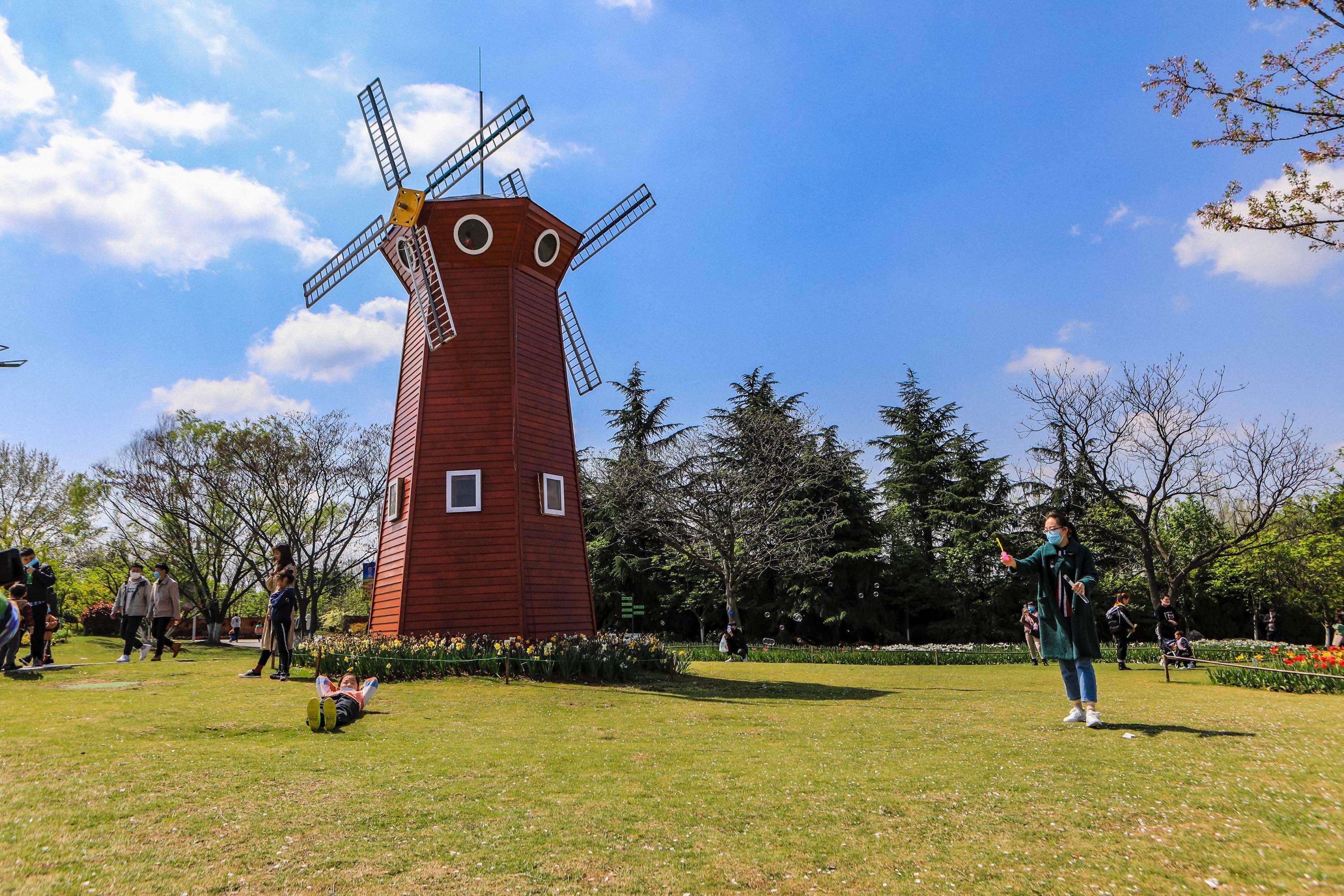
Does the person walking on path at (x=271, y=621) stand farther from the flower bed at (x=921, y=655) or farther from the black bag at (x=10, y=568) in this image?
the flower bed at (x=921, y=655)

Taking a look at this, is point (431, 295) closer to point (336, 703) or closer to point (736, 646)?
point (336, 703)

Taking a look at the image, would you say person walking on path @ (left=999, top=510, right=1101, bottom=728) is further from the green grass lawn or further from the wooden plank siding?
the wooden plank siding

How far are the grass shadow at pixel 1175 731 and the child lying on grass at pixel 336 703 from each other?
7756mm

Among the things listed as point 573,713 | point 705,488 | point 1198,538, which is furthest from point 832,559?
point 573,713

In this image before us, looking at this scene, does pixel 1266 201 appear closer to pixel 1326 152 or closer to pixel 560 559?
pixel 1326 152

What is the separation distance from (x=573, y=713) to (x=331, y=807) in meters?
5.23

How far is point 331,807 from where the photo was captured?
5055 millimetres

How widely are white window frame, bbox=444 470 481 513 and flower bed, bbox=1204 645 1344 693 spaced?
44.5ft

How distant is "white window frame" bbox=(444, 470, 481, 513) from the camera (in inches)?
641

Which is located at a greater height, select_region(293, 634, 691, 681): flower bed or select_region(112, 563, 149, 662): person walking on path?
select_region(112, 563, 149, 662): person walking on path

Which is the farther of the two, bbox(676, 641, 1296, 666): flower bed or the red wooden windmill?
bbox(676, 641, 1296, 666): flower bed

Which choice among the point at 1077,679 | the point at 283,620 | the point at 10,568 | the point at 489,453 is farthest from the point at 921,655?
the point at 10,568

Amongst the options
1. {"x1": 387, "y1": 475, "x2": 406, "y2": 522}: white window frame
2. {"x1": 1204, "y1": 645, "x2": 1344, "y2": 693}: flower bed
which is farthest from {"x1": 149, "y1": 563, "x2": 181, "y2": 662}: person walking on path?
{"x1": 1204, "y1": 645, "x2": 1344, "y2": 693}: flower bed

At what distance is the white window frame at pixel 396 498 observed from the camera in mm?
17156
